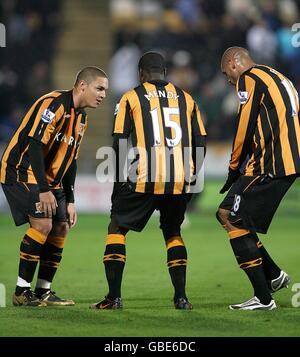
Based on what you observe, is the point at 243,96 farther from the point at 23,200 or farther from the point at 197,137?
the point at 23,200

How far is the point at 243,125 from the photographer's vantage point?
652cm

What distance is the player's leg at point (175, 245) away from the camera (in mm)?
6707

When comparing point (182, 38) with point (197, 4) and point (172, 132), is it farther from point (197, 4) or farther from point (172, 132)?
point (172, 132)

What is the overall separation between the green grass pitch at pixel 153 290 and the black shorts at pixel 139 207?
667 mm

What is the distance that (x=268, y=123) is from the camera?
21.3ft

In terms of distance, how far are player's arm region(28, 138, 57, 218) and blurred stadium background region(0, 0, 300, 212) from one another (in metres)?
10.3

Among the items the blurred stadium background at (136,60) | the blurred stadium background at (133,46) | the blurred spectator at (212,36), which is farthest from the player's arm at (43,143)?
the blurred spectator at (212,36)

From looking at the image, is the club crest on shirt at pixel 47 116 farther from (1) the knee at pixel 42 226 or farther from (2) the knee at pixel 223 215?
(2) the knee at pixel 223 215

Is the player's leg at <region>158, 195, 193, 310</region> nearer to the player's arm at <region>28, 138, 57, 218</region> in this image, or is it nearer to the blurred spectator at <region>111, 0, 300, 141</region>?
the player's arm at <region>28, 138, 57, 218</region>

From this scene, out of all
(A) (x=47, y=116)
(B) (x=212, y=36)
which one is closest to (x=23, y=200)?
(A) (x=47, y=116)

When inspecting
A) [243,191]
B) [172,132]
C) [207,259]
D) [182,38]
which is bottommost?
[207,259]

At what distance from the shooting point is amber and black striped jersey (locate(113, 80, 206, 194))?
6.63 meters
